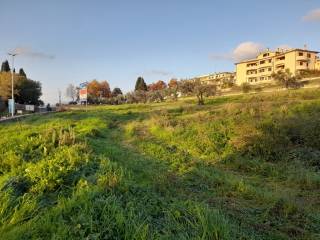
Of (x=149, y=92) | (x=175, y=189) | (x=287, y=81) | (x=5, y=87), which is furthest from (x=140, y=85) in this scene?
(x=175, y=189)

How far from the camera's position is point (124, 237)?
454 centimetres

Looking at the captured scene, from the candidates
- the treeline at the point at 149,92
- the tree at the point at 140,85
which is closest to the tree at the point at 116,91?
the treeline at the point at 149,92

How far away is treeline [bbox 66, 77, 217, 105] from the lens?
161 ft

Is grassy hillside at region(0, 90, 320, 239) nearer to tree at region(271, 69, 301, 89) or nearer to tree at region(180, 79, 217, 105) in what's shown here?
tree at region(180, 79, 217, 105)

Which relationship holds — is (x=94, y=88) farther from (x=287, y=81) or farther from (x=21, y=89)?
(x=287, y=81)

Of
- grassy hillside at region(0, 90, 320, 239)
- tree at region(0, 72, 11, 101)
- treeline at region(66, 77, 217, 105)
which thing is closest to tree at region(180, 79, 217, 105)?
treeline at region(66, 77, 217, 105)

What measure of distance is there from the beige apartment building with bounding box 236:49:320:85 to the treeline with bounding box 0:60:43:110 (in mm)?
56849

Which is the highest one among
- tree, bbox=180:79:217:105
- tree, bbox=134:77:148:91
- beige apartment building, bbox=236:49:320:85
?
beige apartment building, bbox=236:49:320:85

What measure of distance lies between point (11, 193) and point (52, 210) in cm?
128

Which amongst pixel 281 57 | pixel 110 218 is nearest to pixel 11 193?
pixel 110 218

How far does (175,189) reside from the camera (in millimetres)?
7438

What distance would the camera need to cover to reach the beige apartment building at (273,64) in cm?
9119

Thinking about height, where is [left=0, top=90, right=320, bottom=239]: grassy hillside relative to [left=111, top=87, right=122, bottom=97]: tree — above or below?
below

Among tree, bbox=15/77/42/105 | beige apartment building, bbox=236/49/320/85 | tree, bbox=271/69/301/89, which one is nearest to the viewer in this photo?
tree, bbox=271/69/301/89
